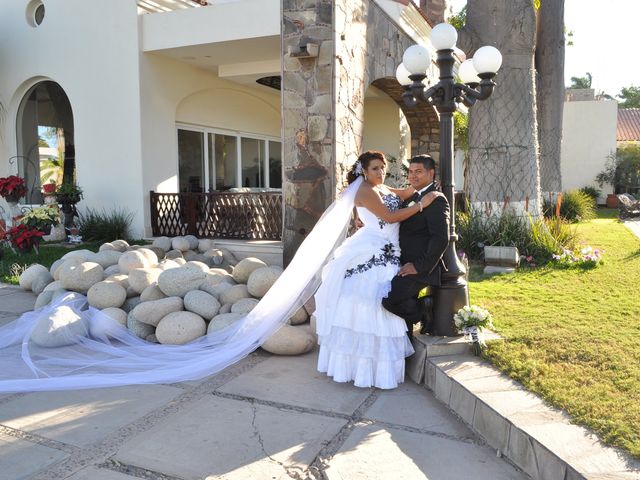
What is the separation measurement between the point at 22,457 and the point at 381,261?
2.67 metres

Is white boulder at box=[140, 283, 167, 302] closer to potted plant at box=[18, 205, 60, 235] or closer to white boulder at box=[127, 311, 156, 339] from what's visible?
white boulder at box=[127, 311, 156, 339]

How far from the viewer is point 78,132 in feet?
35.6

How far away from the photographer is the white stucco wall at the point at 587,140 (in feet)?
86.0

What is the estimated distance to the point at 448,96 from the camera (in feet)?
16.3

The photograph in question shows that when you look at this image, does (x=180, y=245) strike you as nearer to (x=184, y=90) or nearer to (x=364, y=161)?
(x=184, y=90)

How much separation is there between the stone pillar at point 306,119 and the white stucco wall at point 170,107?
385 cm

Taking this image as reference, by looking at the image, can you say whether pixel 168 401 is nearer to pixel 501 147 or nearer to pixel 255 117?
pixel 501 147

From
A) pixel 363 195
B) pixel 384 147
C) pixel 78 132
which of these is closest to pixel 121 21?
pixel 78 132

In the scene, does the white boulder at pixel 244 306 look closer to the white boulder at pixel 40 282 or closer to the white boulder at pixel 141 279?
the white boulder at pixel 141 279

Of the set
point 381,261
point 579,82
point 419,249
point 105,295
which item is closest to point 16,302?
point 105,295

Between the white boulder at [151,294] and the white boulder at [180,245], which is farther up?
the white boulder at [180,245]

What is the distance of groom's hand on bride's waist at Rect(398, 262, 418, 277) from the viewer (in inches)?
165

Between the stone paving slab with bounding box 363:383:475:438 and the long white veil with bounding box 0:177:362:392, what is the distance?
1.14 m

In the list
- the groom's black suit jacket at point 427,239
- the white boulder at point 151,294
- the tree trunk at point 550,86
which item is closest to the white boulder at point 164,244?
the white boulder at point 151,294
